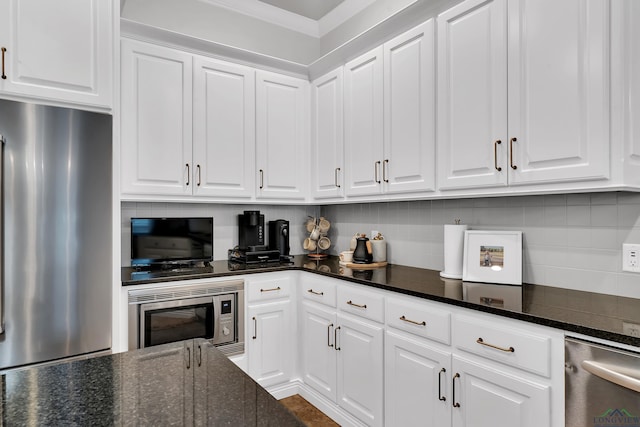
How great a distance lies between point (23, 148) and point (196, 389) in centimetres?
159

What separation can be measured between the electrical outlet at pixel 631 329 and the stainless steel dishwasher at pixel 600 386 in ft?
0.20

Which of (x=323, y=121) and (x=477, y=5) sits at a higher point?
(x=477, y=5)

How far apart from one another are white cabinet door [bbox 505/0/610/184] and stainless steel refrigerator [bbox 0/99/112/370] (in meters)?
2.03

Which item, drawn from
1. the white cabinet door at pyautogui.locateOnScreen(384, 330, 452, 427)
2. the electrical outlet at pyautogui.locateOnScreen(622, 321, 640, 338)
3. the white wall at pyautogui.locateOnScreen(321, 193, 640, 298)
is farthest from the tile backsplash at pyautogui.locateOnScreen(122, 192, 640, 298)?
the white cabinet door at pyautogui.locateOnScreen(384, 330, 452, 427)

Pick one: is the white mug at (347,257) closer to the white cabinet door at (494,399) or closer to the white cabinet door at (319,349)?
the white cabinet door at (319,349)

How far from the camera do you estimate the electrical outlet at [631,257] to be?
1.62 m

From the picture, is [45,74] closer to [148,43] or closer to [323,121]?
[148,43]

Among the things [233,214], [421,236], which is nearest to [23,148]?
[233,214]

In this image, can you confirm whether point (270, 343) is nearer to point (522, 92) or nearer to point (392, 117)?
point (392, 117)

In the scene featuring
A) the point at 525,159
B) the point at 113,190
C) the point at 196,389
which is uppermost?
the point at 525,159

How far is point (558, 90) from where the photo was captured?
1.60 metres

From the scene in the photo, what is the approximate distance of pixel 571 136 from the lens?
1558mm

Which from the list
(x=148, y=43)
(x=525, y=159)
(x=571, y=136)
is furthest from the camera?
(x=148, y=43)

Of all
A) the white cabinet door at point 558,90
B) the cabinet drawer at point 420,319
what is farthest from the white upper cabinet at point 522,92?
the cabinet drawer at point 420,319
